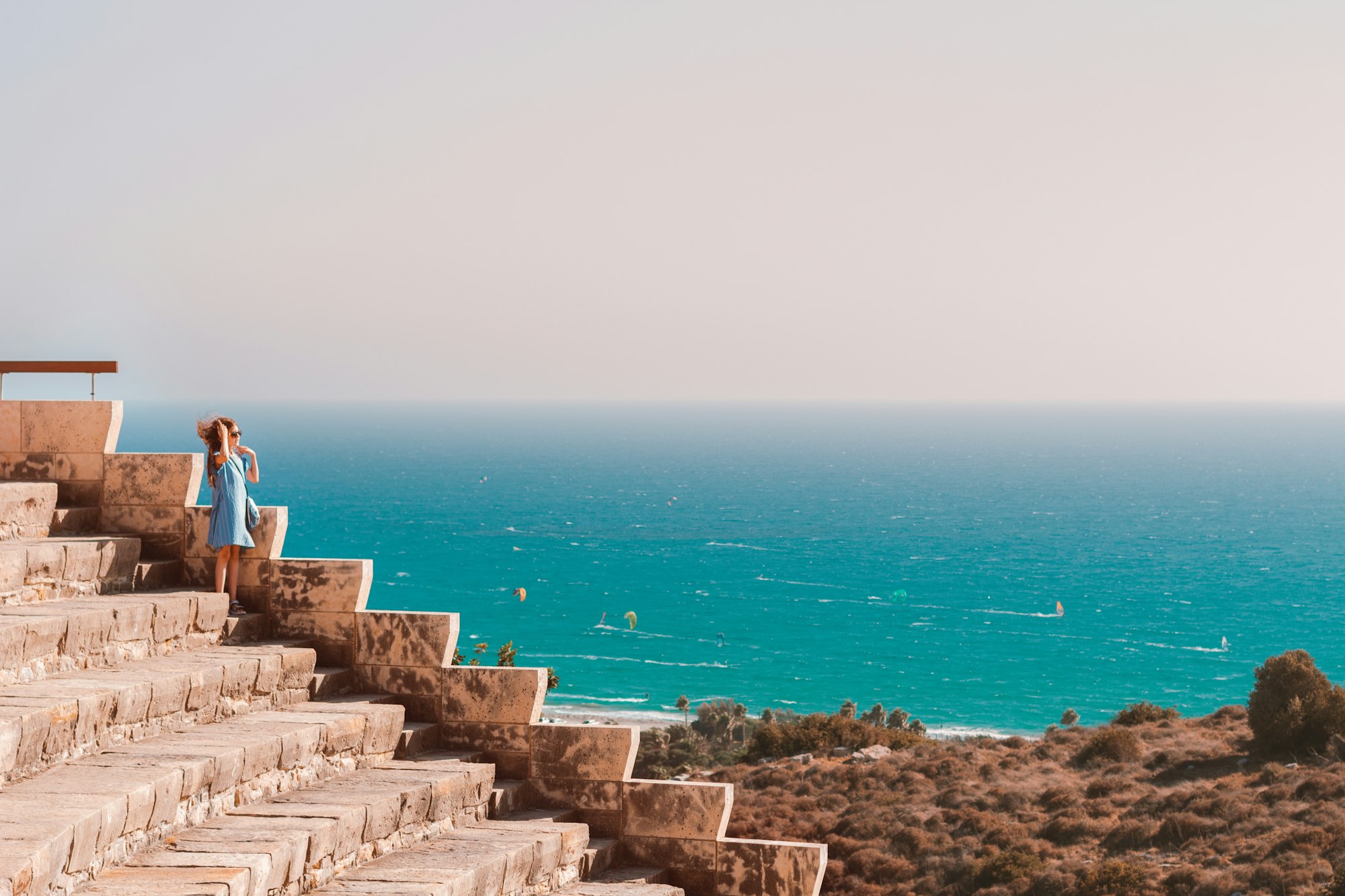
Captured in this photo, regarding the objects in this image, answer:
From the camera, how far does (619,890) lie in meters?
7.95

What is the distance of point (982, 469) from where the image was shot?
7372 inches

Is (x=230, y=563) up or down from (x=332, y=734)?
up

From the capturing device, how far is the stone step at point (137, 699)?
6090 mm

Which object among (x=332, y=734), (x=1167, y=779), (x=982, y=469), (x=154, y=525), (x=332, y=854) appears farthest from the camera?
(x=982, y=469)

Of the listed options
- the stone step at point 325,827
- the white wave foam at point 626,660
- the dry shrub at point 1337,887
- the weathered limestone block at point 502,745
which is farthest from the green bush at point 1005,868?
the white wave foam at point 626,660

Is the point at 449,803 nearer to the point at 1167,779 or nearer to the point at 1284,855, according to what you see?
the point at 1284,855

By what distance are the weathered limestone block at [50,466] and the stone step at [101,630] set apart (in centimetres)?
140

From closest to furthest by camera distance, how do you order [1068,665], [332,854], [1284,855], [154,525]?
[332,854]
[154,525]
[1284,855]
[1068,665]

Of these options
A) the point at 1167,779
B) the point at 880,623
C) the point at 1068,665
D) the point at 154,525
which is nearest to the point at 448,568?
the point at 880,623

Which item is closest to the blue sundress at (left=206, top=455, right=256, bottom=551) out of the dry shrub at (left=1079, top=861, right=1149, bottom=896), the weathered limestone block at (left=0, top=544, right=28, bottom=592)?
the weathered limestone block at (left=0, top=544, right=28, bottom=592)

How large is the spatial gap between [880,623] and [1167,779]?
49.7 meters

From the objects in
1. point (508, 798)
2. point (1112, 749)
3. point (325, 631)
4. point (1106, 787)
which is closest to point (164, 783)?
point (508, 798)

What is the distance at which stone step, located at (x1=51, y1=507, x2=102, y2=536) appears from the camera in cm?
923

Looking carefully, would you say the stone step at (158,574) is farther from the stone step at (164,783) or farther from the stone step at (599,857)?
the stone step at (599,857)
